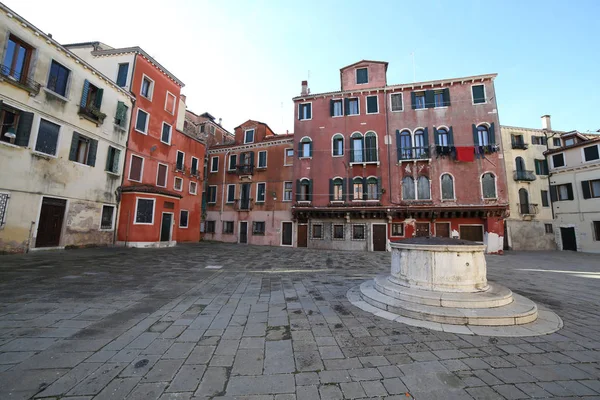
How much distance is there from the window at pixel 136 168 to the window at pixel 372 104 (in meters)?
18.7

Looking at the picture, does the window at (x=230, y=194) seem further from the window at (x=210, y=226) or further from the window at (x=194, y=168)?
the window at (x=194, y=168)

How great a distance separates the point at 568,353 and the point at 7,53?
785 inches

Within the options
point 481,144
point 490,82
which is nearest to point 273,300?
point 481,144

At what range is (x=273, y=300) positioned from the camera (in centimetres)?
537

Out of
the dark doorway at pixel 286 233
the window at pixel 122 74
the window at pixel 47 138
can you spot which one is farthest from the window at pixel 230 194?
the window at pixel 47 138

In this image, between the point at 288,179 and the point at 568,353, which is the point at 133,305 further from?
the point at 288,179

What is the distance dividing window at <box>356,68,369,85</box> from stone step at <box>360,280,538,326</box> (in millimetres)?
21339

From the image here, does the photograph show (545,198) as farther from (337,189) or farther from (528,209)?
(337,189)

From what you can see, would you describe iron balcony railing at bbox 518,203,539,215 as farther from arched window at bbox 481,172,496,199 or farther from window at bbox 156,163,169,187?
window at bbox 156,163,169,187

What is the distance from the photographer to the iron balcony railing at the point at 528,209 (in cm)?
2191

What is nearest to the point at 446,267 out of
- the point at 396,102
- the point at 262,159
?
the point at 396,102

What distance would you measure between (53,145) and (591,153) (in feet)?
127

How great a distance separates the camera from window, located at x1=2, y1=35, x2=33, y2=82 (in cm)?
1067

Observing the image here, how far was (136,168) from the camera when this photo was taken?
56.5ft
